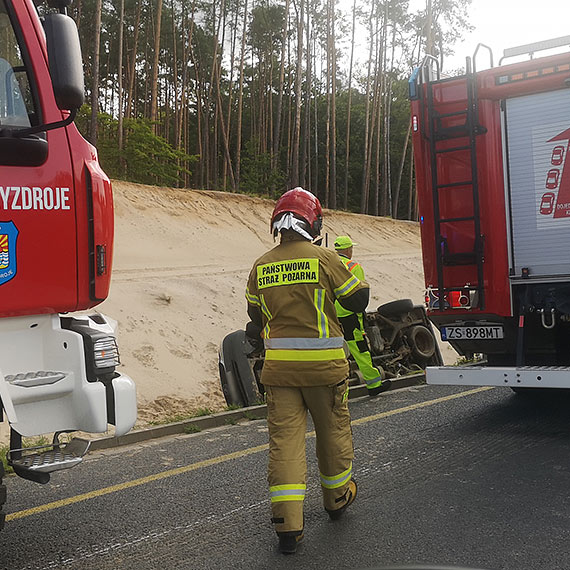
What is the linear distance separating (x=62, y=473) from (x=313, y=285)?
2.72m

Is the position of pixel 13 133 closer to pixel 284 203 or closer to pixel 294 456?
pixel 284 203

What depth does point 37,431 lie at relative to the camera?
358cm

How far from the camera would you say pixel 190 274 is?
17469 millimetres

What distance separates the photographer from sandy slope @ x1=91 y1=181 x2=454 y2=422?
37.4ft

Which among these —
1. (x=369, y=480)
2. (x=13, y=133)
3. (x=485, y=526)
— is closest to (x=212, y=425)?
(x=369, y=480)

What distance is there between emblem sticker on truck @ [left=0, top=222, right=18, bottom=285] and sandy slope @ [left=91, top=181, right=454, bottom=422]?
6003 millimetres

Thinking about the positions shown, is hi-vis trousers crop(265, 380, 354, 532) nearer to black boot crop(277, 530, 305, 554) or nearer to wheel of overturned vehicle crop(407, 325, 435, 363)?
black boot crop(277, 530, 305, 554)

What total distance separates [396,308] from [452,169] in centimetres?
374

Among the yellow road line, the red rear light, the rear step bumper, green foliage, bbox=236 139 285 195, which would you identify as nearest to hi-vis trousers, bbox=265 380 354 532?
the yellow road line

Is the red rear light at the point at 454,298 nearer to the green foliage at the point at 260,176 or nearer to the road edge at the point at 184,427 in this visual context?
the road edge at the point at 184,427

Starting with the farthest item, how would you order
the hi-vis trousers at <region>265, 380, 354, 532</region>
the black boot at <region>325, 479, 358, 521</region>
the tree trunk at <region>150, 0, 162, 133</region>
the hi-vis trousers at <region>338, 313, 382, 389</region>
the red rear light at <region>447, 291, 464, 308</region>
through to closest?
the tree trunk at <region>150, 0, 162, 133</region>, the hi-vis trousers at <region>338, 313, 382, 389</region>, the red rear light at <region>447, 291, 464, 308</region>, the black boot at <region>325, 479, 358, 521</region>, the hi-vis trousers at <region>265, 380, 354, 532</region>

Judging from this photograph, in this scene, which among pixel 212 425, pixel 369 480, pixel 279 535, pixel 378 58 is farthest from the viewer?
pixel 378 58

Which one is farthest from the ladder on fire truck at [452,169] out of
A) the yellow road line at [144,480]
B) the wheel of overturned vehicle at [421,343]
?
the wheel of overturned vehicle at [421,343]

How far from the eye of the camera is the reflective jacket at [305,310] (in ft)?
14.2
